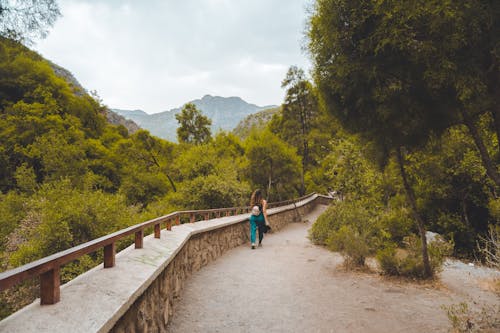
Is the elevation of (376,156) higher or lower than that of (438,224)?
higher

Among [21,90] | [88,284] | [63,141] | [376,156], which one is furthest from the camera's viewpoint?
[21,90]

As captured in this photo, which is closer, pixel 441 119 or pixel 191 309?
pixel 441 119

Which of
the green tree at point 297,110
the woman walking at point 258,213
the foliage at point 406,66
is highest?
the green tree at point 297,110

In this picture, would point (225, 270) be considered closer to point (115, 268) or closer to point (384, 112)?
point (115, 268)

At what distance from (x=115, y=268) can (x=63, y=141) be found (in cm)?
3142

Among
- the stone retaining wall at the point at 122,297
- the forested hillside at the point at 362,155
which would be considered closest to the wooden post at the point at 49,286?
the stone retaining wall at the point at 122,297

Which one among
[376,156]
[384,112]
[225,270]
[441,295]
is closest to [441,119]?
[384,112]

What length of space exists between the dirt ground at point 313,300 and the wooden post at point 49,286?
2362 mm

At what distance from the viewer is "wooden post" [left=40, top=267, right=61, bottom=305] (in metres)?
2.10

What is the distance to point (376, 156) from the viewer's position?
243 inches

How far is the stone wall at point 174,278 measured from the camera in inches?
115

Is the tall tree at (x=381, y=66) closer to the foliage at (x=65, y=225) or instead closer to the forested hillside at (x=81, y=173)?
the forested hillside at (x=81, y=173)

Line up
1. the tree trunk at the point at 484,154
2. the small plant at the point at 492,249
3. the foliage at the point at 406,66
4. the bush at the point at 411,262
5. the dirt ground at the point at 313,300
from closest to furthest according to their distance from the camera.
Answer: the foliage at the point at 406,66 → the tree trunk at the point at 484,154 → the dirt ground at the point at 313,300 → the small plant at the point at 492,249 → the bush at the point at 411,262

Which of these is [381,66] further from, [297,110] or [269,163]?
[297,110]
